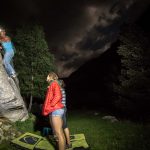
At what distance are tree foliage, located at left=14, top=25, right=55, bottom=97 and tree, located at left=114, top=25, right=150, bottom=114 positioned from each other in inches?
409

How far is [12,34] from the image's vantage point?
147ft

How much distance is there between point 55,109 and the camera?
13.8 meters

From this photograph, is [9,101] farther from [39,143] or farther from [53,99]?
[53,99]

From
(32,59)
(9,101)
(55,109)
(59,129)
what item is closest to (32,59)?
(32,59)

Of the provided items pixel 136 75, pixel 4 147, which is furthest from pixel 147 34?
pixel 4 147

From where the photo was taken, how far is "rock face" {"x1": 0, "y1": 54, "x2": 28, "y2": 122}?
18.6 meters

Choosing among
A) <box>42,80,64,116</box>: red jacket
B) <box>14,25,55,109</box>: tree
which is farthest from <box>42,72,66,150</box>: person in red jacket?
<box>14,25,55,109</box>: tree

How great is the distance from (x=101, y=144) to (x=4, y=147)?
4409 millimetres

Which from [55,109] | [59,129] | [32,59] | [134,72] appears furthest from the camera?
[32,59]

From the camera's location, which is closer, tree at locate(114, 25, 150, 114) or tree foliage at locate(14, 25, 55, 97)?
tree at locate(114, 25, 150, 114)

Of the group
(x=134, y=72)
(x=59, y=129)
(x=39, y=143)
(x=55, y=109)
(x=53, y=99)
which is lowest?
(x=39, y=143)

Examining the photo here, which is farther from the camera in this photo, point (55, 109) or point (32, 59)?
point (32, 59)

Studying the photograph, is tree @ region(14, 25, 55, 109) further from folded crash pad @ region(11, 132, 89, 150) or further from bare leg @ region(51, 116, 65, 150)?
bare leg @ region(51, 116, 65, 150)

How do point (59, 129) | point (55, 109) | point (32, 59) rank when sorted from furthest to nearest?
point (32, 59), point (55, 109), point (59, 129)
